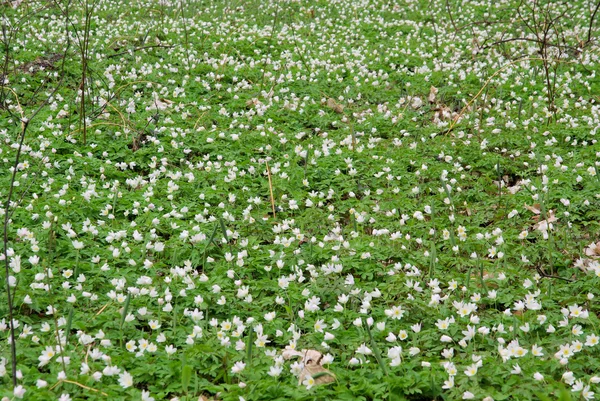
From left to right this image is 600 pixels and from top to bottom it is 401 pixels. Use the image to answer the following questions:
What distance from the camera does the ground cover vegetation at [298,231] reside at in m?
3.37

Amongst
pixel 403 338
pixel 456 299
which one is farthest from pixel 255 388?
pixel 456 299

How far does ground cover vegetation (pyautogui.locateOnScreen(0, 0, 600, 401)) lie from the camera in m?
3.37

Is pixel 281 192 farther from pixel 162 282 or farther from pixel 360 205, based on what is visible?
pixel 162 282

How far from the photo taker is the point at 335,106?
8070 mm

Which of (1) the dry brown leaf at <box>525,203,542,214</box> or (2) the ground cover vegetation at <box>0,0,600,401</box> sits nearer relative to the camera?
(2) the ground cover vegetation at <box>0,0,600,401</box>

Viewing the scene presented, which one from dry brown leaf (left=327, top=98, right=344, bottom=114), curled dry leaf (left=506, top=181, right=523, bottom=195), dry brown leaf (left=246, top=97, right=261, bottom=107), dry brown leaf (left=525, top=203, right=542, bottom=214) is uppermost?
dry brown leaf (left=246, top=97, right=261, bottom=107)

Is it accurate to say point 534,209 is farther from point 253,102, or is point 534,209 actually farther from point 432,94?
point 253,102

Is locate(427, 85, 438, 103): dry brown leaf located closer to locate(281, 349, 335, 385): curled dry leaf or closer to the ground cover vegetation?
the ground cover vegetation

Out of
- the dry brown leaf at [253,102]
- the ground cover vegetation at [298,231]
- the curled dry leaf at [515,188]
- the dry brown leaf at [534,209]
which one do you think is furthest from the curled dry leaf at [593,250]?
the dry brown leaf at [253,102]

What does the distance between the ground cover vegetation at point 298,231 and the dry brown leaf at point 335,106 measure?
166 millimetres

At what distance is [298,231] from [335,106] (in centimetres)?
347

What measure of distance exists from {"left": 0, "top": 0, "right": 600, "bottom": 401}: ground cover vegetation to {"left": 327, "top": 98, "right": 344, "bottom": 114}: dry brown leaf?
0.17 m

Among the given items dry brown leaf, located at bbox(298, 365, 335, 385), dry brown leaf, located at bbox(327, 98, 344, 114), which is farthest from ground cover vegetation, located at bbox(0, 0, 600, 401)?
dry brown leaf, located at bbox(327, 98, 344, 114)

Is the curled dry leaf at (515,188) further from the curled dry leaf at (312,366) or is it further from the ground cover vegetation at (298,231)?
the curled dry leaf at (312,366)
